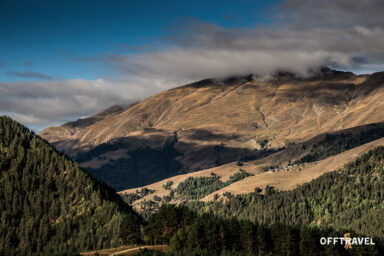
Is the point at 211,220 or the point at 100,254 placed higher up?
the point at 211,220

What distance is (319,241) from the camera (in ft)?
634

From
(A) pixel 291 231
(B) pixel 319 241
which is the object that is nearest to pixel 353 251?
(B) pixel 319 241

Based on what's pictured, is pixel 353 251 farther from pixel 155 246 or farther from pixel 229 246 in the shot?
pixel 155 246

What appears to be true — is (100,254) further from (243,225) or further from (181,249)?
(243,225)

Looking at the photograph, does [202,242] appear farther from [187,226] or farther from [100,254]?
[100,254]

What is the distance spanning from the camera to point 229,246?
19138 centimetres

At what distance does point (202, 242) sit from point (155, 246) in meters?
23.6

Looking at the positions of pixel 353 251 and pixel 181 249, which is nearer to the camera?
pixel 181 249

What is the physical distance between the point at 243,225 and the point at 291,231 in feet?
71.2

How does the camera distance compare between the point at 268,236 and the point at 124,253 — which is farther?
the point at 268,236

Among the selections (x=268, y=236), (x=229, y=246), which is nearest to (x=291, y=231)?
(x=268, y=236)

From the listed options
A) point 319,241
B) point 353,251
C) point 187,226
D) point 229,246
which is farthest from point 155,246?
point 353,251

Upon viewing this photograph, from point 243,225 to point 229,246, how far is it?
37.0 feet

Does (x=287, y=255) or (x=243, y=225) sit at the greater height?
(x=243, y=225)
